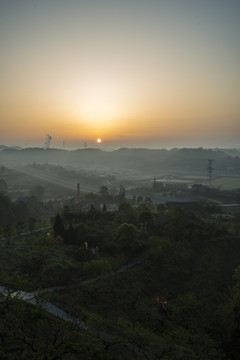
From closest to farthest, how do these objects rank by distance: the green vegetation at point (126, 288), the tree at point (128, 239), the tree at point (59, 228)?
1. the green vegetation at point (126, 288)
2. the tree at point (128, 239)
3. the tree at point (59, 228)

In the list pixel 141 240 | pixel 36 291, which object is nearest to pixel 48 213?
pixel 141 240

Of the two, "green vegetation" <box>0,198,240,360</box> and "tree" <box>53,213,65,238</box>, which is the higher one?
"tree" <box>53,213,65,238</box>

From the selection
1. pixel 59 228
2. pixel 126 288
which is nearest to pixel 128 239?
pixel 126 288

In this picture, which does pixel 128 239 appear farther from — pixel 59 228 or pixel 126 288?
pixel 59 228

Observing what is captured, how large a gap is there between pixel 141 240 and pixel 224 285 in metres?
8.13

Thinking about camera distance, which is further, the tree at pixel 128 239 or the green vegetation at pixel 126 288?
the tree at pixel 128 239

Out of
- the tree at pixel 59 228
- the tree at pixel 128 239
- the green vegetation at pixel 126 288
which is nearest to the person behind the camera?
the green vegetation at pixel 126 288

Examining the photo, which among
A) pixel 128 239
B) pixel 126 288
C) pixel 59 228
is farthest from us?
pixel 59 228

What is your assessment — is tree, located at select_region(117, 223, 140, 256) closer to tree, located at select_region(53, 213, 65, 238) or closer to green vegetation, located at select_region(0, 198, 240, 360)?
green vegetation, located at select_region(0, 198, 240, 360)

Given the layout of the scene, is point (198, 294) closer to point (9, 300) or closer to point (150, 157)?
point (9, 300)

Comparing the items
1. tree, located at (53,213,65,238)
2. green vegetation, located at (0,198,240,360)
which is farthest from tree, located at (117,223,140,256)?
tree, located at (53,213,65,238)

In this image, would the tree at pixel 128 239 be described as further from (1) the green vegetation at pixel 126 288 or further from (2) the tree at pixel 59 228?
(2) the tree at pixel 59 228

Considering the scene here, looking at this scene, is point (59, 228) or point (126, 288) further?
point (59, 228)

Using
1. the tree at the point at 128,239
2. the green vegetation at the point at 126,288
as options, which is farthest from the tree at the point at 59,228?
the tree at the point at 128,239
